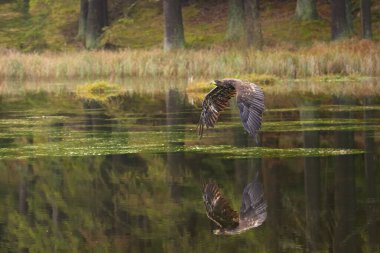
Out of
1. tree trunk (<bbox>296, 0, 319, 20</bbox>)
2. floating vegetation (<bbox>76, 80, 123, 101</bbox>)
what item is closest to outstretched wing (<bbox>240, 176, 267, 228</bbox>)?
floating vegetation (<bbox>76, 80, 123, 101</bbox>)

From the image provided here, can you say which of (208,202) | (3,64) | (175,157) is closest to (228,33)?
(3,64)

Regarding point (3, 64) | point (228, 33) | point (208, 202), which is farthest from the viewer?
point (228, 33)

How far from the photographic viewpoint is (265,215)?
36.7 feet

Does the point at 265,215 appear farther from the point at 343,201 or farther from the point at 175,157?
the point at 175,157

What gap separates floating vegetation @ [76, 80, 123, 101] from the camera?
33688 millimetres

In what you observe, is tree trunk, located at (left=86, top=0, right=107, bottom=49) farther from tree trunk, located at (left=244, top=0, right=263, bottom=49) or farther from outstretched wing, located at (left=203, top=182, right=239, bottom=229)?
A: outstretched wing, located at (left=203, top=182, right=239, bottom=229)

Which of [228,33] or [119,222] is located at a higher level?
[228,33]

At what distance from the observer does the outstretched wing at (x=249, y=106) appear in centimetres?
1321

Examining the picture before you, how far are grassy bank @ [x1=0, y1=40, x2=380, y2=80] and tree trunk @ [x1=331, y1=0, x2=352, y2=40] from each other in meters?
Result: 4.05

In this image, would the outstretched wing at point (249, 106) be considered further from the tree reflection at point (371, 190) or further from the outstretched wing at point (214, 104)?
the tree reflection at point (371, 190)

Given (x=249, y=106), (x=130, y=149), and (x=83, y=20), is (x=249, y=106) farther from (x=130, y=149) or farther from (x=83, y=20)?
(x=83, y=20)

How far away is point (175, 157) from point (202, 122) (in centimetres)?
255

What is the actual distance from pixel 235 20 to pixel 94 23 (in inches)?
328

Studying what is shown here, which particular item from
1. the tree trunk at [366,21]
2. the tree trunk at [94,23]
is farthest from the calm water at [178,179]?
the tree trunk at [94,23]
